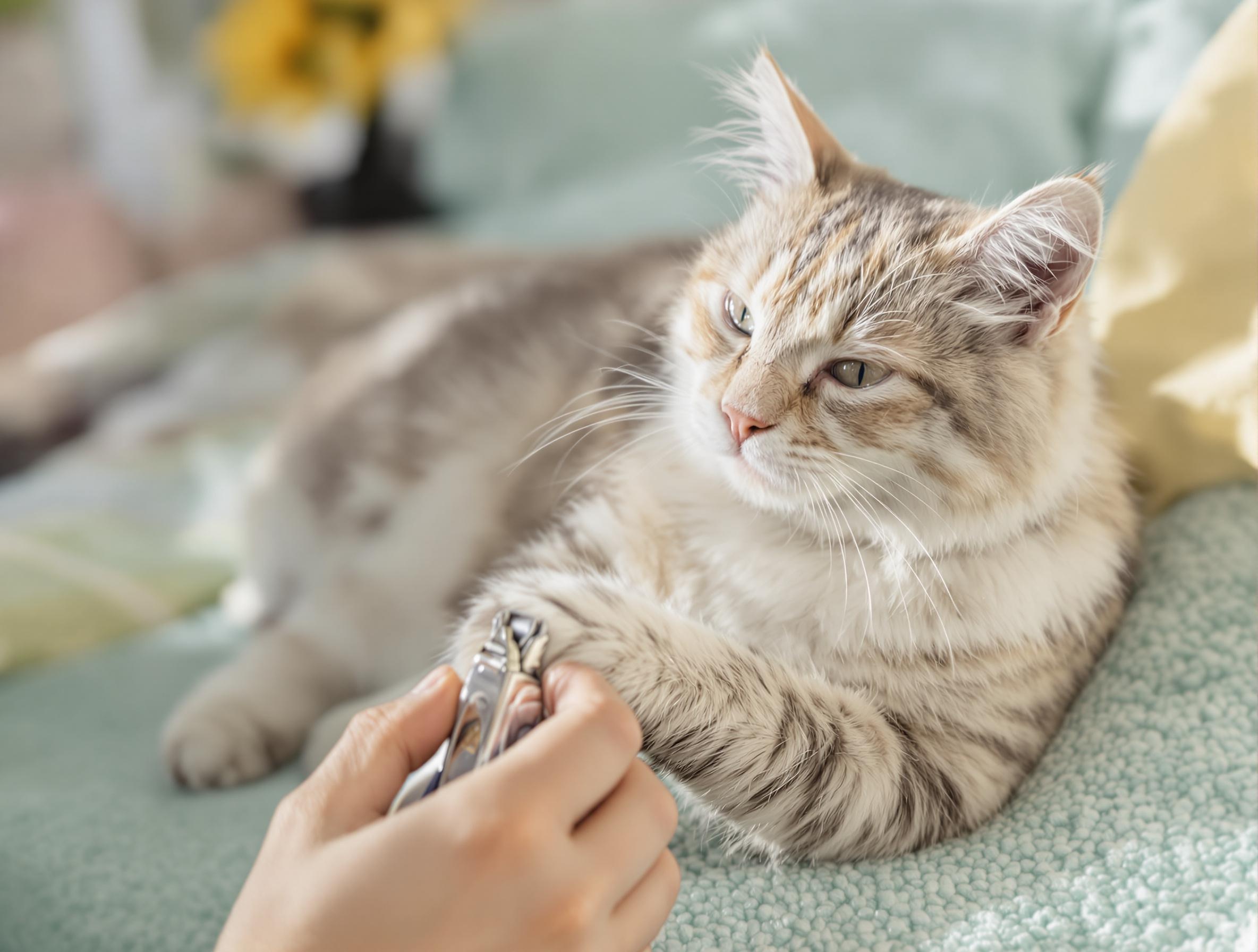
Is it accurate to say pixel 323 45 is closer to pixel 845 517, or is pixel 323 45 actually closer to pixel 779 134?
pixel 779 134

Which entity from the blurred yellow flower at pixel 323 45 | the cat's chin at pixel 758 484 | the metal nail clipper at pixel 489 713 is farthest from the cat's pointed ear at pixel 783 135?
the blurred yellow flower at pixel 323 45

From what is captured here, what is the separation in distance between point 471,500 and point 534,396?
18 cm

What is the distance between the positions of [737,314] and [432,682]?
0.48m

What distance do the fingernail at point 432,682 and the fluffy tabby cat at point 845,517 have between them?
9cm

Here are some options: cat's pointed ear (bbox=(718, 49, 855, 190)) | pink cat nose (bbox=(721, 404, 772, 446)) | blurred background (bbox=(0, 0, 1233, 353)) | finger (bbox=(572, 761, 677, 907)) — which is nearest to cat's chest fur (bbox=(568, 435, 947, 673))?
pink cat nose (bbox=(721, 404, 772, 446))

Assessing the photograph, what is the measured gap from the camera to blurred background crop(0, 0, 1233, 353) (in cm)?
164

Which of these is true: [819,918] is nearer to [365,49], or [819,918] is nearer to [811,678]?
[811,678]

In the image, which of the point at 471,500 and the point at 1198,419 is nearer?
the point at 1198,419

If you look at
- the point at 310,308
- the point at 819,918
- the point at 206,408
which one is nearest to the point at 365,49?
the point at 310,308

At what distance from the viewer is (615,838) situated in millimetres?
633

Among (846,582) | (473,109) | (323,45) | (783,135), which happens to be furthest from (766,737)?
(323,45)

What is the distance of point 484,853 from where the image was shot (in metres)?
0.59

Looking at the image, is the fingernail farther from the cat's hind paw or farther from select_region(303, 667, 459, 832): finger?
the cat's hind paw

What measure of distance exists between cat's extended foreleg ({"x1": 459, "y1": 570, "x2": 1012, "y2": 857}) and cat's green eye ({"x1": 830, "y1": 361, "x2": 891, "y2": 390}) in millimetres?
261
